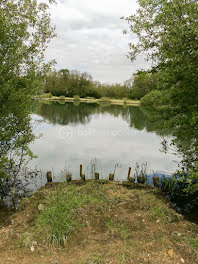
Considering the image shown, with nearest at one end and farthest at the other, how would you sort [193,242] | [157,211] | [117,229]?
1. [193,242]
2. [117,229]
3. [157,211]

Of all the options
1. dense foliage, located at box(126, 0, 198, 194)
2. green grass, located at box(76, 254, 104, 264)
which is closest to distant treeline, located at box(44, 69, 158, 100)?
dense foliage, located at box(126, 0, 198, 194)

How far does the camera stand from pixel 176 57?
6.74 meters

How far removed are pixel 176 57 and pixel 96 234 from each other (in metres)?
6.24

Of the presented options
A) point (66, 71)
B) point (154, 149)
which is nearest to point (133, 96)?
point (66, 71)

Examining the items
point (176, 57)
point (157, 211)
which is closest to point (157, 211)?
point (157, 211)

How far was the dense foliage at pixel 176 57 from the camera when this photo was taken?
6.45 m

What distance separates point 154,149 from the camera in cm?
1961

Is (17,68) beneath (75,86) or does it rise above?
beneath

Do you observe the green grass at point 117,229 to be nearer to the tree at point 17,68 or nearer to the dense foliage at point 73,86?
the tree at point 17,68

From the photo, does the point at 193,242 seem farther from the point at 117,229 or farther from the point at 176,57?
the point at 176,57

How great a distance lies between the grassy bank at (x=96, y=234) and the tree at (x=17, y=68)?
2.25 m

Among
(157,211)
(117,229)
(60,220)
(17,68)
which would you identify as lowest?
(157,211)

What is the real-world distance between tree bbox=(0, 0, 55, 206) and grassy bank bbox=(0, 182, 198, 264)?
2.25m

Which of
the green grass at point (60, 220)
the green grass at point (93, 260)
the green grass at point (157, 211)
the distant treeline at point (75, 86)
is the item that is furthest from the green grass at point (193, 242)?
the distant treeline at point (75, 86)
